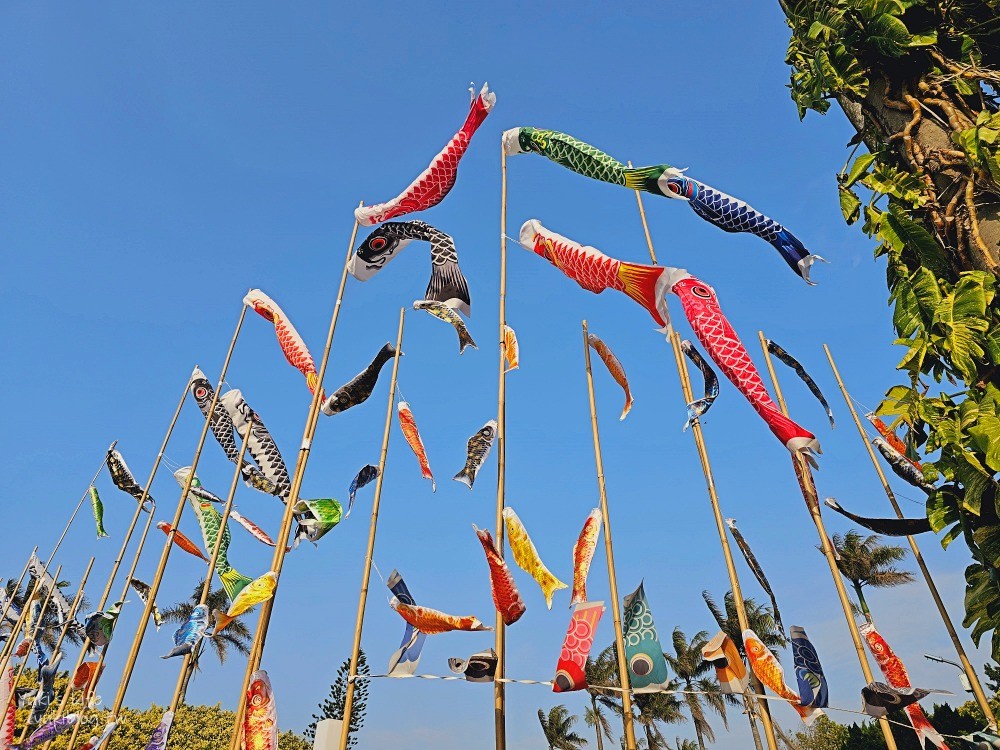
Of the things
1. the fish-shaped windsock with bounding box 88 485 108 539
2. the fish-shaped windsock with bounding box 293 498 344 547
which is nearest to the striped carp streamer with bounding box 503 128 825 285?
the fish-shaped windsock with bounding box 293 498 344 547

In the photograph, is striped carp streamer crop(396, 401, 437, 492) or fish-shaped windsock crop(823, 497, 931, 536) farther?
striped carp streamer crop(396, 401, 437, 492)

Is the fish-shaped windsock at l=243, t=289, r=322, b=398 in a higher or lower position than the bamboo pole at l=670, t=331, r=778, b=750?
higher

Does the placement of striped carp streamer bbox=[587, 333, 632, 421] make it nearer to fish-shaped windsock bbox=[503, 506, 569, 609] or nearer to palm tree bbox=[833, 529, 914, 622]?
fish-shaped windsock bbox=[503, 506, 569, 609]

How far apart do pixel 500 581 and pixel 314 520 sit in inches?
105

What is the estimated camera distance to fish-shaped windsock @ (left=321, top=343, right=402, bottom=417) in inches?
350

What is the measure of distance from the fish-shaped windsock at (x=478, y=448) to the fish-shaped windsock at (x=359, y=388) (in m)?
1.61

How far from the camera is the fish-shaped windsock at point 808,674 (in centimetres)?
696

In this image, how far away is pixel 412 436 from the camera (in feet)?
30.3

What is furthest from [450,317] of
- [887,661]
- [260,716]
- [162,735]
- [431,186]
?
[887,661]

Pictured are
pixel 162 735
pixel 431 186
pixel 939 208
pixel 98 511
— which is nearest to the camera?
pixel 939 208

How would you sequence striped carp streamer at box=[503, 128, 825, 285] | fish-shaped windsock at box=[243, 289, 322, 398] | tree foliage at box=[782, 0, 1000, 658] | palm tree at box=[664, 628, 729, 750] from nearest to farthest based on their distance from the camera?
tree foliage at box=[782, 0, 1000, 658]
striped carp streamer at box=[503, 128, 825, 285]
fish-shaped windsock at box=[243, 289, 322, 398]
palm tree at box=[664, 628, 729, 750]

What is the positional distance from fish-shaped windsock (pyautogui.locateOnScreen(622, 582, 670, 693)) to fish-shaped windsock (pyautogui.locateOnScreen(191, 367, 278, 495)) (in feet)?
16.4

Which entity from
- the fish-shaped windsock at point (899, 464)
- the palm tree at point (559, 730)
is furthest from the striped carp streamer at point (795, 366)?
the palm tree at point (559, 730)

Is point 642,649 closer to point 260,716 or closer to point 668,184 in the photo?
point 260,716
